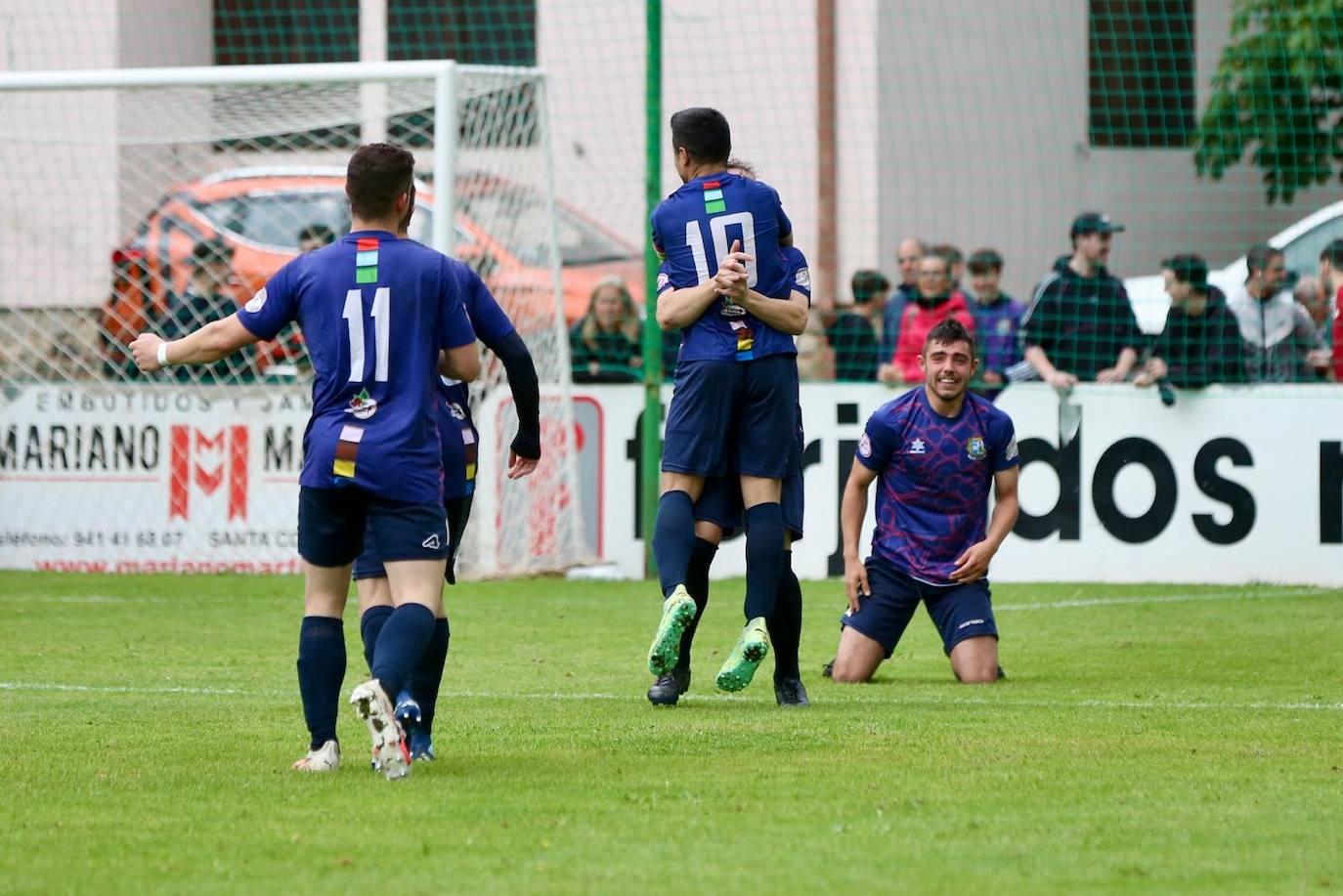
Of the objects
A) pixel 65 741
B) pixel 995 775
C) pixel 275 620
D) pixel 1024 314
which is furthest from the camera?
pixel 1024 314

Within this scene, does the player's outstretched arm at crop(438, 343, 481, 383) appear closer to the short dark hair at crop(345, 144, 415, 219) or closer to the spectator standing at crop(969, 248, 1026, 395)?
the short dark hair at crop(345, 144, 415, 219)

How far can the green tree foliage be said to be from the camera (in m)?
14.6

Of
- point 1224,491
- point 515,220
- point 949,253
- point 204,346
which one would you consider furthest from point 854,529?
point 515,220

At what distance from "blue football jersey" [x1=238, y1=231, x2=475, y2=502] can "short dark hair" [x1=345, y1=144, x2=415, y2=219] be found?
0.24ft

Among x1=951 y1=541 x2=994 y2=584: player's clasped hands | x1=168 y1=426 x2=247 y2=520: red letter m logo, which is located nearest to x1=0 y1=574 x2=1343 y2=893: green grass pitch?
x1=951 y1=541 x2=994 y2=584: player's clasped hands

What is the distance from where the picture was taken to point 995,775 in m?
5.59

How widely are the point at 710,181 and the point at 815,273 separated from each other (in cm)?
803

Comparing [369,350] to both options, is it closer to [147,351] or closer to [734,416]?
[147,351]

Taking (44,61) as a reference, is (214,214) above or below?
below

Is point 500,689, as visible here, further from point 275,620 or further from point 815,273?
point 815,273

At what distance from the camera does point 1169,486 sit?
42.1 ft

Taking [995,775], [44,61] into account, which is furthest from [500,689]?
[44,61]

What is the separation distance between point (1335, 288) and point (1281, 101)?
233cm

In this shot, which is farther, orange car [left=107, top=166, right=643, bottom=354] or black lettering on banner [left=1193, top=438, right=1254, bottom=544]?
orange car [left=107, top=166, right=643, bottom=354]
